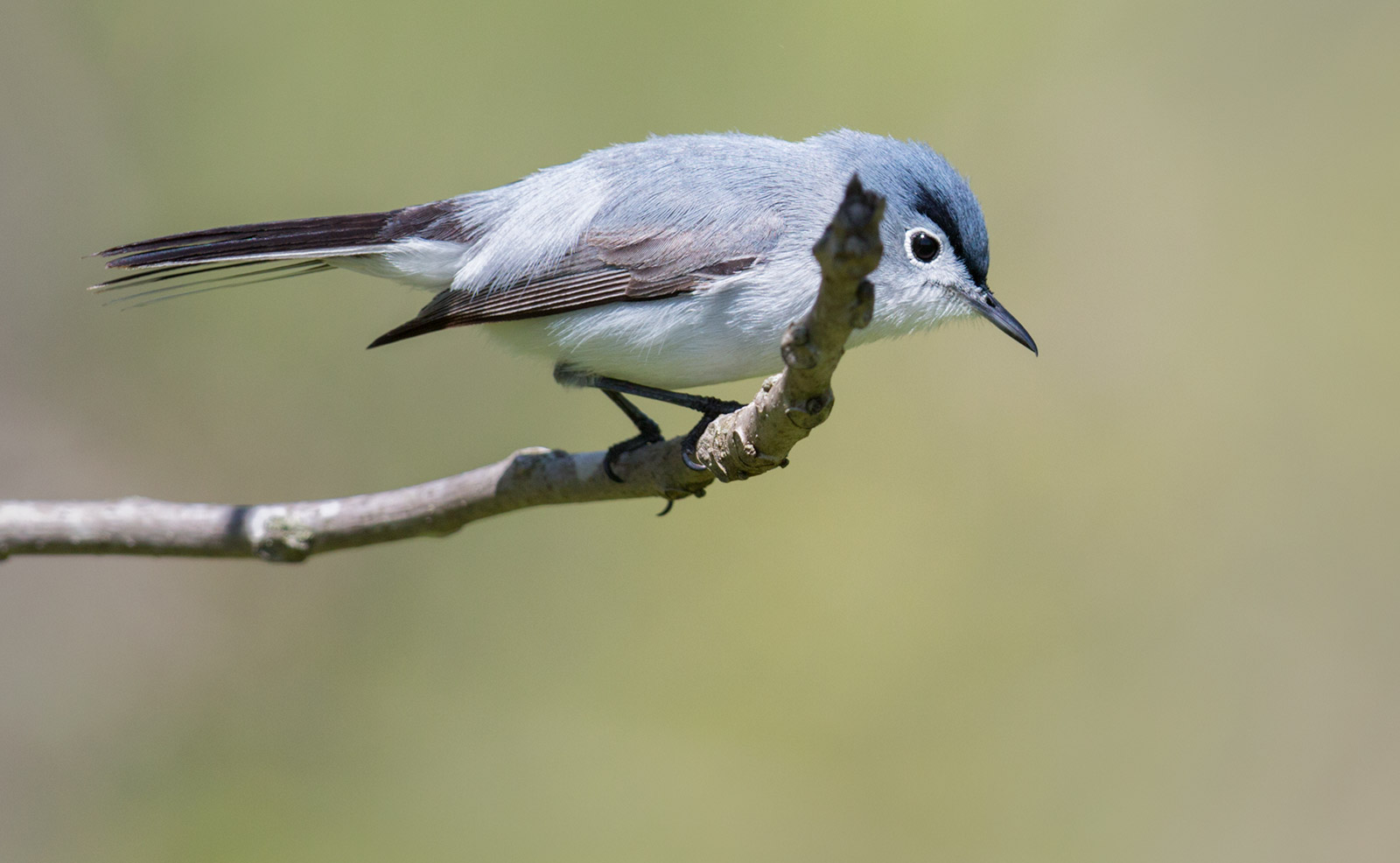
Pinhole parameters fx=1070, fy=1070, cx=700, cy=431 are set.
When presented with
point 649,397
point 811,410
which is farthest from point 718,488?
point 811,410

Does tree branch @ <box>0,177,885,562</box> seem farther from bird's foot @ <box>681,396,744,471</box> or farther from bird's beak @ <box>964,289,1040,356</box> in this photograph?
bird's beak @ <box>964,289,1040,356</box>

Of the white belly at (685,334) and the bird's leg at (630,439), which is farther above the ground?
the white belly at (685,334)

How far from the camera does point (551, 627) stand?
14.1ft

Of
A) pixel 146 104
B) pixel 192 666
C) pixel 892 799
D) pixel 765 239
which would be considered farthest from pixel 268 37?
pixel 892 799

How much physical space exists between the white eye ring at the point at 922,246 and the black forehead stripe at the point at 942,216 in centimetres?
4

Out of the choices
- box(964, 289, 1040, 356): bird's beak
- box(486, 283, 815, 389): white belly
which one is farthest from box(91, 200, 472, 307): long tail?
box(964, 289, 1040, 356): bird's beak

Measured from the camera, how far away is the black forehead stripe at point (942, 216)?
269 centimetres

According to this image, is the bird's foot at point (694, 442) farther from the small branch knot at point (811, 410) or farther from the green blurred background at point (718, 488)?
the green blurred background at point (718, 488)

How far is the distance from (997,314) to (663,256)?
2.83ft

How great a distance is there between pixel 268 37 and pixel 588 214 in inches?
106

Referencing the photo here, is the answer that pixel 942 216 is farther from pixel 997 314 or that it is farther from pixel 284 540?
pixel 284 540

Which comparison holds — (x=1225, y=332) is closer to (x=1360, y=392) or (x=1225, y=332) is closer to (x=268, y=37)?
(x=1360, y=392)

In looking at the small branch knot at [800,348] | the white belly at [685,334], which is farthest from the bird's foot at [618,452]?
the small branch knot at [800,348]

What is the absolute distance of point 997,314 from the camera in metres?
2.73
